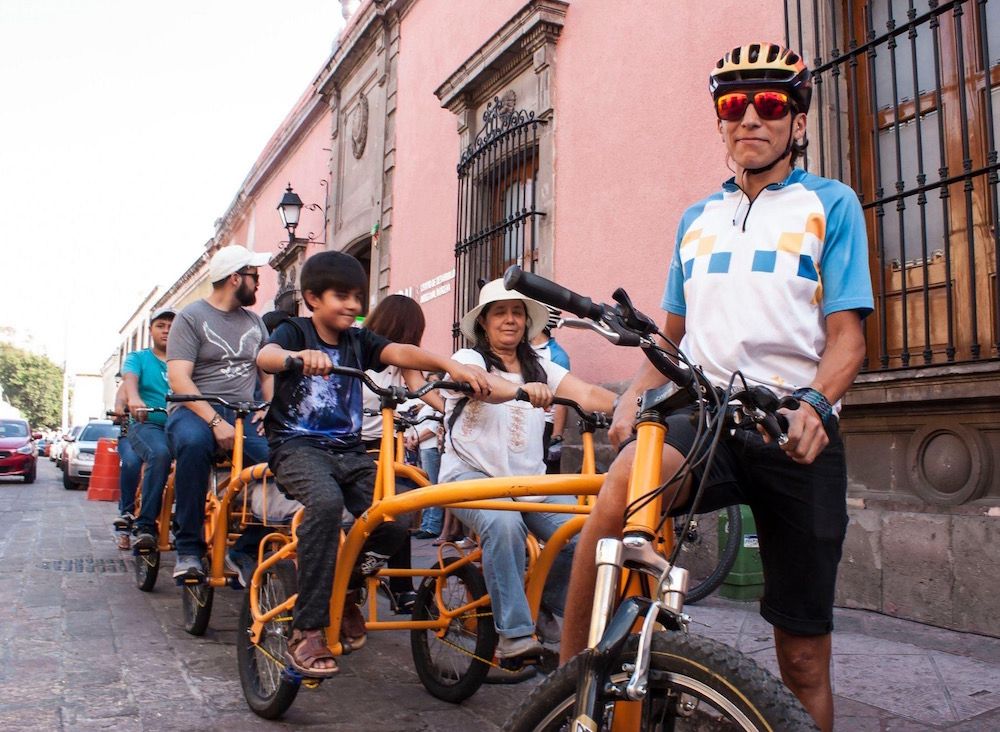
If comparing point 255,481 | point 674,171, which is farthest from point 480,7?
point 255,481

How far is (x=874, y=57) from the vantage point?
212 inches

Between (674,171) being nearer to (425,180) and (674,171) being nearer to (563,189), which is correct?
(563,189)

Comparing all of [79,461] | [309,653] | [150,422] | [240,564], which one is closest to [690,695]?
[309,653]

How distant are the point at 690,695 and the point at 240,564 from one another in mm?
3517

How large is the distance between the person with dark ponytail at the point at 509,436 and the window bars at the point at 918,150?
2078 millimetres

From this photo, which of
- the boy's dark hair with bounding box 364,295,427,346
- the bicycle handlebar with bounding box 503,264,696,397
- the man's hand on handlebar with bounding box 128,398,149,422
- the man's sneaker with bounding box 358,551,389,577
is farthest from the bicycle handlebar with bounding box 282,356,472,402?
the man's hand on handlebar with bounding box 128,398,149,422

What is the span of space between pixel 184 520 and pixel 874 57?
15.4 feet

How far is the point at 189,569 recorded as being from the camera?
4.74 m

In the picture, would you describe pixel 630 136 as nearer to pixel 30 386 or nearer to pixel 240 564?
pixel 240 564

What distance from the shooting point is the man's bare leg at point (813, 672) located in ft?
7.00

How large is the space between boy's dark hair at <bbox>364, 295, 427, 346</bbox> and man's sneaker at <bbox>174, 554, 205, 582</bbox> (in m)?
1.57

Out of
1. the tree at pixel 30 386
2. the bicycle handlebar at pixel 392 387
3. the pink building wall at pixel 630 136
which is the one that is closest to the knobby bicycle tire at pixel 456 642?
the bicycle handlebar at pixel 392 387

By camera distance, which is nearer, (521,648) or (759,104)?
(759,104)

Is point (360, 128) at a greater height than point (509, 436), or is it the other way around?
point (360, 128)
